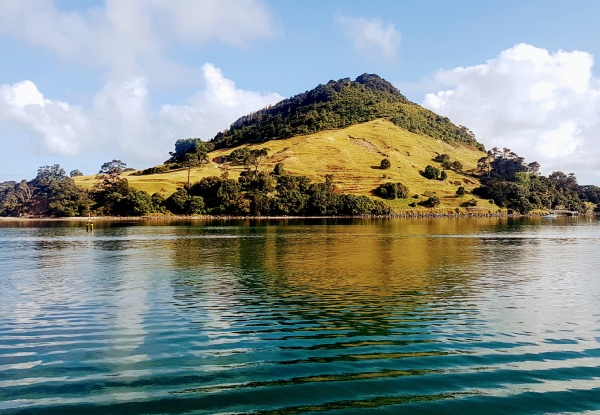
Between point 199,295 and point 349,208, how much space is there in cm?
16376

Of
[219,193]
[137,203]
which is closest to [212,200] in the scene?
[219,193]

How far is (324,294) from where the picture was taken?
32.5 meters

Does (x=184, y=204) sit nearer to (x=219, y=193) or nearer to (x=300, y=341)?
(x=219, y=193)

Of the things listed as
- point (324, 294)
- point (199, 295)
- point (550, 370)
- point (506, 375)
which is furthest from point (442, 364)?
point (199, 295)

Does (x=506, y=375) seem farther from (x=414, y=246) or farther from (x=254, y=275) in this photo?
(x=414, y=246)

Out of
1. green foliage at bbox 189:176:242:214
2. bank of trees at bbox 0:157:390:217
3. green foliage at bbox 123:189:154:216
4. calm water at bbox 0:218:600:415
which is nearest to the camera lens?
calm water at bbox 0:218:600:415

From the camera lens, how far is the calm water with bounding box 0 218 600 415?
1430 centimetres

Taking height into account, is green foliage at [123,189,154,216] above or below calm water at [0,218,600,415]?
above

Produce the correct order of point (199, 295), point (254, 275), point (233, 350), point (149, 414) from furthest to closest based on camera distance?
point (254, 275) < point (199, 295) < point (233, 350) < point (149, 414)

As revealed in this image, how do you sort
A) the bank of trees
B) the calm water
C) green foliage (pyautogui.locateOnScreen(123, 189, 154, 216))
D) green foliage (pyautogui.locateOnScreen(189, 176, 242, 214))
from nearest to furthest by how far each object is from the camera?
the calm water < green foliage (pyautogui.locateOnScreen(123, 189, 154, 216)) < the bank of trees < green foliage (pyautogui.locateOnScreen(189, 176, 242, 214))

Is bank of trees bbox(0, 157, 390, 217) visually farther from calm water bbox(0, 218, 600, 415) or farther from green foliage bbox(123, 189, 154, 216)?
calm water bbox(0, 218, 600, 415)

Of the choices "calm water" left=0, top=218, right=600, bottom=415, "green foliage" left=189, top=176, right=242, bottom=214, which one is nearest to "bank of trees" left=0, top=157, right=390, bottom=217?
"green foliage" left=189, top=176, right=242, bottom=214

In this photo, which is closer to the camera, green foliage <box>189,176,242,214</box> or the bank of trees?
the bank of trees

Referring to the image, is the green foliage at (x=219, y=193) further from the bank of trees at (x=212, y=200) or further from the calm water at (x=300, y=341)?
the calm water at (x=300, y=341)
